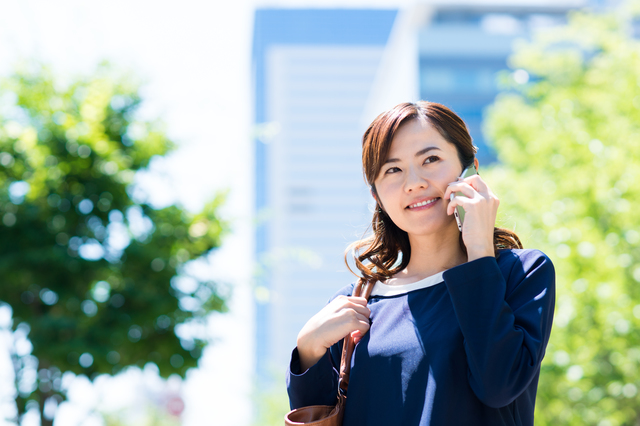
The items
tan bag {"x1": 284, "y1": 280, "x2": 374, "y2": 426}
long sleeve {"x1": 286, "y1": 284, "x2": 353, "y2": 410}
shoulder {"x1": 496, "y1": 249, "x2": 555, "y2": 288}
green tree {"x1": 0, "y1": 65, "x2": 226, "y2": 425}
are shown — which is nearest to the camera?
shoulder {"x1": 496, "y1": 249, "x2": 555, "y2": 288}

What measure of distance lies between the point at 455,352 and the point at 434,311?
0.47ft

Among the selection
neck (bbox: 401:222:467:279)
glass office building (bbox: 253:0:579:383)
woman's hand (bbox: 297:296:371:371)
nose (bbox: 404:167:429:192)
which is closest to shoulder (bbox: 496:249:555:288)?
neck (bbox: 401:222:467:279)

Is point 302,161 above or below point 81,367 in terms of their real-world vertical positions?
above

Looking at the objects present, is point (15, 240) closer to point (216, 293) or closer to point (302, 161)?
point (216, 293)

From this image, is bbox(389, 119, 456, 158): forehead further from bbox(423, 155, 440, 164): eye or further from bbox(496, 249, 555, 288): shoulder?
bbox(496, 249, 555, 288): shoulder

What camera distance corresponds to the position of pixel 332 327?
1.73 meters

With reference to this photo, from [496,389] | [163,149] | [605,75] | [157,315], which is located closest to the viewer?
[496,389]

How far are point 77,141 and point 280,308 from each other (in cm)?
10091

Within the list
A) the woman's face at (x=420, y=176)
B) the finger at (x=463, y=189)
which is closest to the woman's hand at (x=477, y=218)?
the finger at (x=463, y=189)

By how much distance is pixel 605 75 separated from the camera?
8648 millimetres

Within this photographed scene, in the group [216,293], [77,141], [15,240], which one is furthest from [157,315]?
[77,141]

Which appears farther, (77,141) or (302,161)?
(302,161)

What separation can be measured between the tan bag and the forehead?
0.58 meters

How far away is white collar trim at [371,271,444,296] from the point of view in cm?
177
